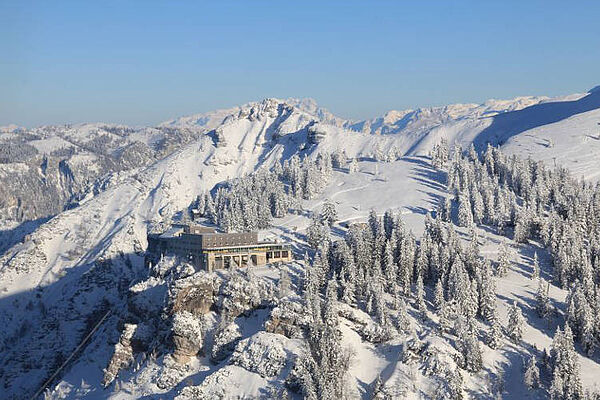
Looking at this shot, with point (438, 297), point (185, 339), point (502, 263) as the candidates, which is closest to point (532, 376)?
point (438, 297)

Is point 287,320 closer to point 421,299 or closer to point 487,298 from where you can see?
point 421,299

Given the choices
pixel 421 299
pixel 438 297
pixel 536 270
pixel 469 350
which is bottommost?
pixel 469 350

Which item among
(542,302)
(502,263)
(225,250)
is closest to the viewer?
(542,302)

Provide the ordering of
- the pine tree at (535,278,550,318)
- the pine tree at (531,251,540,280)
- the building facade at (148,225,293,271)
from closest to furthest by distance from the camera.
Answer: the pine tree at (535,278,550,318), the building facade at (148,225,293,271), the pine tree at (531,251,540,280)

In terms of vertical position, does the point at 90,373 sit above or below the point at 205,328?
below

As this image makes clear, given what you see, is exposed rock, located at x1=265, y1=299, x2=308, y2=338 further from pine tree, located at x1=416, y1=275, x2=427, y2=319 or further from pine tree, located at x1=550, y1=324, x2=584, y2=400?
pine tree, located at x1=550, y1=324, x2=584, y2=400

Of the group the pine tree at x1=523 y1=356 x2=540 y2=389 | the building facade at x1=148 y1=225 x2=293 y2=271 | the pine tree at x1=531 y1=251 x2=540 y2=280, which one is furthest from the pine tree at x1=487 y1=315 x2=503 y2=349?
the building facade at x1=148 y1=225 x2=293 y2=271

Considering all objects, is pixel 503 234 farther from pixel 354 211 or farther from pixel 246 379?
pixel 246 379

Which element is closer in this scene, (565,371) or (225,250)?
(565,371)

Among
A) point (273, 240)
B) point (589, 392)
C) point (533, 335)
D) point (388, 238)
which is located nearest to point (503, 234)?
point (388, 238)
